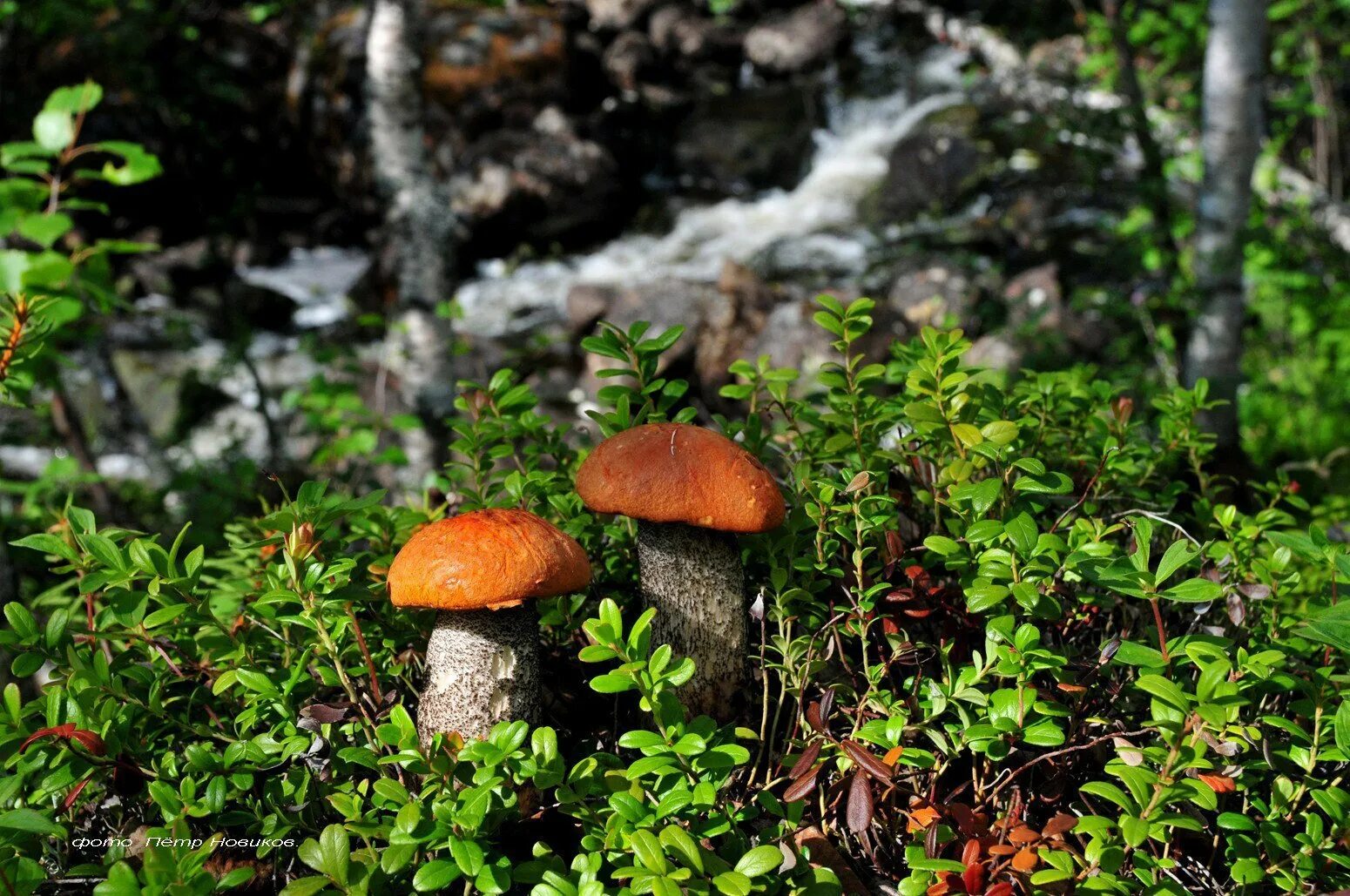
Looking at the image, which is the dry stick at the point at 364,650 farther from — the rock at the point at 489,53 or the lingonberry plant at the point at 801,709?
the rock at the point at 489,53

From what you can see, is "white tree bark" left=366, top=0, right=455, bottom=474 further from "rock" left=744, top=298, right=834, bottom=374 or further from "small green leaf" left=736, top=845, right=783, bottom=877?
"small green leaf" left=736, top=845, right=783, bottom=877

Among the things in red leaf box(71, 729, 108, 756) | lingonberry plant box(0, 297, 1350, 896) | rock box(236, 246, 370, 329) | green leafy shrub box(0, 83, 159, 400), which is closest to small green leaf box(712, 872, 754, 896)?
lingonberry plant box(0, 297, 1350, 896)

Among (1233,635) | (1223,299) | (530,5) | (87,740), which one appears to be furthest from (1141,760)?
(530,5)

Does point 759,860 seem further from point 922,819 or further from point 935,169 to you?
point 935,169

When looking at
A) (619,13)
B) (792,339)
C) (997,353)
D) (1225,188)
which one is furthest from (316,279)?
(1225,188)

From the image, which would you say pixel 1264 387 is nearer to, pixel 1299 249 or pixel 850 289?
pixel 1299 249
